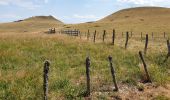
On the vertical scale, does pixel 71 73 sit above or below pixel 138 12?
below

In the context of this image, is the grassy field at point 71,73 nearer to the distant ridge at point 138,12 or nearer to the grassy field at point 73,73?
the grassy field at point 73,73

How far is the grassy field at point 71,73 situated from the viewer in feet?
50.0

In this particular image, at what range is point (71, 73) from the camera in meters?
18.9

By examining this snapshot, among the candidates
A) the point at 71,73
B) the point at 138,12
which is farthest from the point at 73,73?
the point at 138,12

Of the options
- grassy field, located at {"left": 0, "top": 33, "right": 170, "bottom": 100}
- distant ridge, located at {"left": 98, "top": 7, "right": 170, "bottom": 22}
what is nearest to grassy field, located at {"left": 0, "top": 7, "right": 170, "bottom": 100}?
grassy field, located at {"left": 0, "top": 33, "right": 170, "bottom": 100}

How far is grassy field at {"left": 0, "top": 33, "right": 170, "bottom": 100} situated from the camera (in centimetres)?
1525

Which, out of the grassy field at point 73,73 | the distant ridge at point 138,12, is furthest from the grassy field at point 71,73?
the distant ridge at point 138,12

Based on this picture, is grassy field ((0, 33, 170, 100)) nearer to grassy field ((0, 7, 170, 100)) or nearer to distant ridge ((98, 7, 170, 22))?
grassy field ((0, 7, 170, 100))

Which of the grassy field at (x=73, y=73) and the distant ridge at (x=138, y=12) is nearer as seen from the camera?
the grassy field at (x=73, y=73)

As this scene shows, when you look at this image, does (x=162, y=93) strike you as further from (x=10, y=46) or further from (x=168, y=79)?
(x=10, y=46)

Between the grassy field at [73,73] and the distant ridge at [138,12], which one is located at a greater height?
the distant ridge at [138,12]

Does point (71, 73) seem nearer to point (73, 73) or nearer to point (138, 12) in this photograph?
point (73, 73)

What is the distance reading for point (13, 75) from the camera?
664 inches

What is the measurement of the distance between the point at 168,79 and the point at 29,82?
24.0 feet
